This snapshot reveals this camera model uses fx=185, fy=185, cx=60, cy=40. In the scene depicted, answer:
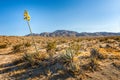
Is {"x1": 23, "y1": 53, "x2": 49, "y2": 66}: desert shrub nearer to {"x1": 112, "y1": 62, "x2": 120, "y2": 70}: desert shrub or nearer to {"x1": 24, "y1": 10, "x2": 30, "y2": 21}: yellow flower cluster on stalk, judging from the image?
{"x1": 24, "y1": 10, "x2": 30, "y2": 21}: yellow flower cluster on stalk

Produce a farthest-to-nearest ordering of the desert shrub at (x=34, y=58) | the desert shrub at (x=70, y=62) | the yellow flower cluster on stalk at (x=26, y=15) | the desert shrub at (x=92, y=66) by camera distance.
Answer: the yellow flower cluster on stalk at (x=26, y=15) → the desert shrub at (x=34, y=58) → the desert shrub at (x=92, y=66) → the desert shrub at (x=70, y=62)

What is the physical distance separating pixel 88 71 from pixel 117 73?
1507mm

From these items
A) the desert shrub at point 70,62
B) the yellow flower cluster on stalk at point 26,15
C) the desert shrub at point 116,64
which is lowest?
the desert shrub at point 116,64

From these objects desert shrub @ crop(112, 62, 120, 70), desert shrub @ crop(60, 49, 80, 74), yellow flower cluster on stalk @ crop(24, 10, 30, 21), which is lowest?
desert shrub @ crop(112, 62, 120, 70)

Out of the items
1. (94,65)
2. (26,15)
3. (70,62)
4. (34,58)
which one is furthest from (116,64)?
(26,15)

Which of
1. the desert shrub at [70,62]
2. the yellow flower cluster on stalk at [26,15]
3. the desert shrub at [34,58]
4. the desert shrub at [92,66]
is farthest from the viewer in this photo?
the yellow flower cluster on stalk at [26,15]

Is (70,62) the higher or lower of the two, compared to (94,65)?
higher

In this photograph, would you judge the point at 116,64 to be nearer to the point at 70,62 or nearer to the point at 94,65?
the point at 94,65

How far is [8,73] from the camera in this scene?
11102 mm

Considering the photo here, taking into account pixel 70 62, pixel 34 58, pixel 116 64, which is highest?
pixel 34 58

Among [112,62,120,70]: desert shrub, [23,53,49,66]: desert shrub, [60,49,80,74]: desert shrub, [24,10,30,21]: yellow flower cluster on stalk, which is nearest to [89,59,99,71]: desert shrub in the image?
[60,49,80,74]: desert shrub

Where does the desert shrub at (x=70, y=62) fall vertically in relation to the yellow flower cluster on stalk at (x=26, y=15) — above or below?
below

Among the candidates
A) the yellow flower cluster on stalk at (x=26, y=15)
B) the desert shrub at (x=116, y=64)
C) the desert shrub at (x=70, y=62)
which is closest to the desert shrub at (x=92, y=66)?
the desert shrub at (x=70, y=62)

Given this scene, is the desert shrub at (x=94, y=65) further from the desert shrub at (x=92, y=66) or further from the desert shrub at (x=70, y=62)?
the desert shrub at (x=70, y=62)
